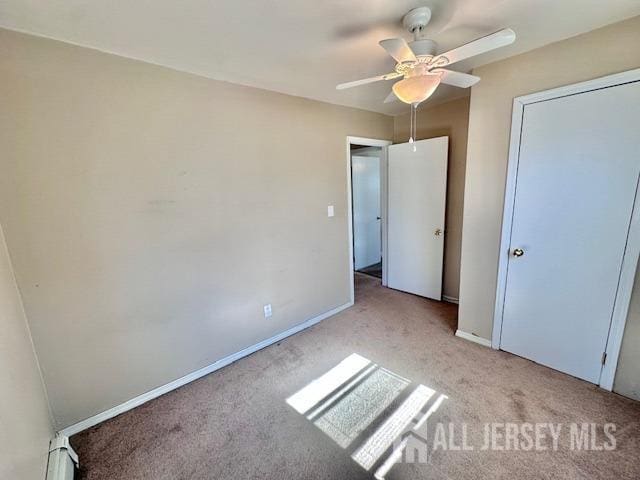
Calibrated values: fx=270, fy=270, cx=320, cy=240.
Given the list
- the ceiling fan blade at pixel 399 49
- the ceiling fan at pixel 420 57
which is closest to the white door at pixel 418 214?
the ceiling fan at pixel 420 57

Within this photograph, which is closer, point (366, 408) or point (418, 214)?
point (366, 408)

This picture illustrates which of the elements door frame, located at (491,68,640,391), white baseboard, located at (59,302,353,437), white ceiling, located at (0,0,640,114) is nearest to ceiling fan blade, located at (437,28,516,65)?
white ceiling, located at (0,0,640,114)

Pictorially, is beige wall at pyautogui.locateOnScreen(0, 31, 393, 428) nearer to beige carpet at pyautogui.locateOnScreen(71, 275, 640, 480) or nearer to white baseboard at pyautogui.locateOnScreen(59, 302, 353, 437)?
white baseboard at pyautogui.locateOnScreen(59, 302, 353, 437)

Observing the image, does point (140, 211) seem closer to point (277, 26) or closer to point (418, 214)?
point (277, 26)

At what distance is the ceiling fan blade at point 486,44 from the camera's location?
3.71ft

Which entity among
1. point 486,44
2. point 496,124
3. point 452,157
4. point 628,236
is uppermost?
point 486,44

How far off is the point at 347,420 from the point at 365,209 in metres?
3.52

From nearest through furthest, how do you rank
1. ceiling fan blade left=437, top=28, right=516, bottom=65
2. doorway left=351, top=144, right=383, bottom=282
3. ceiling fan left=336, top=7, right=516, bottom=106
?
A: 1. ceiling fan blade left=437, top=28, right=516, bottom=65
2. ceiling fan left=336, top=7, right=516, bottom=106
3. doorway left=351, top=144, right=383, bottom=282

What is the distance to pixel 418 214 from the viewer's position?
3375mm

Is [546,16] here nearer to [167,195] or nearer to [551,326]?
[551,326]

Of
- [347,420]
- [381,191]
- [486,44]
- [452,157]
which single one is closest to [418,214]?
[381,191]

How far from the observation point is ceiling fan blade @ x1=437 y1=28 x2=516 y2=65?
113 cm

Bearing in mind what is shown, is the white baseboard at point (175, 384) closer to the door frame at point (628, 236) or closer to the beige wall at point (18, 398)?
the beige wall at point (18, 398)

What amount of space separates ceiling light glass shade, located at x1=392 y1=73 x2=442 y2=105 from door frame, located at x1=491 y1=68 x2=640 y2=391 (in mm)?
973
